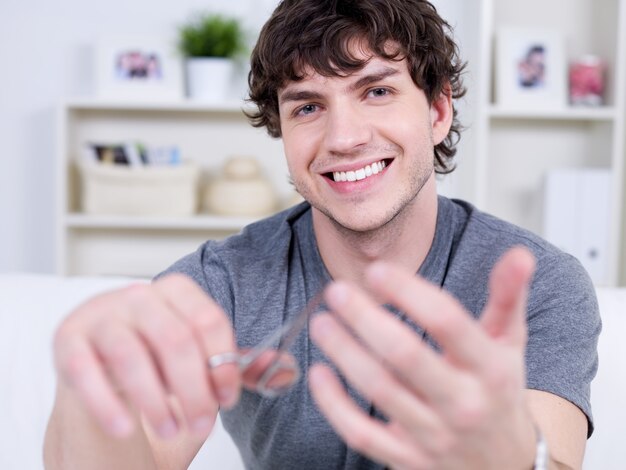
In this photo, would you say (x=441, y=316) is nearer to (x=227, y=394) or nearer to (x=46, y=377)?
(x=227, y=394)

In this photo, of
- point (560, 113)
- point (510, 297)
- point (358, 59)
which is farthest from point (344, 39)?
point (560, 113)

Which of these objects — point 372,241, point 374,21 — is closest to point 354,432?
point 372,241

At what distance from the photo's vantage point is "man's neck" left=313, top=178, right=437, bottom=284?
136 centimetres

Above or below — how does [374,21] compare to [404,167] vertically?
above

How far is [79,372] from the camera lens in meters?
0.61

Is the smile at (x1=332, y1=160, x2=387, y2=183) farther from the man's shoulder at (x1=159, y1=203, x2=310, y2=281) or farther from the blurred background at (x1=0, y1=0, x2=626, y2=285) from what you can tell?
the blurred background at (x1=0, y1=0, x2=626, y2=285)

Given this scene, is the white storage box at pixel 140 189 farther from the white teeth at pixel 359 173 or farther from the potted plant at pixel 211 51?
the white teeth at pixel 359 173

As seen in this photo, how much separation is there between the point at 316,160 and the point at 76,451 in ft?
2.14

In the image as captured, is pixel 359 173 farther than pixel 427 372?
Yes

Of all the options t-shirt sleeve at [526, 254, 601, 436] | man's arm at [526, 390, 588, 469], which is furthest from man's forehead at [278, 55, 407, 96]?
man's arm at [526, 390, 588, 469]

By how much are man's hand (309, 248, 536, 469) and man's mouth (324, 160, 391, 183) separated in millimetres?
739

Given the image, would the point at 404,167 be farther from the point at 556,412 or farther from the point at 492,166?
the point at 492,166

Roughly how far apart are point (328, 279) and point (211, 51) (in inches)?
62.8

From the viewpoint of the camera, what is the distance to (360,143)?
4.33 ft
